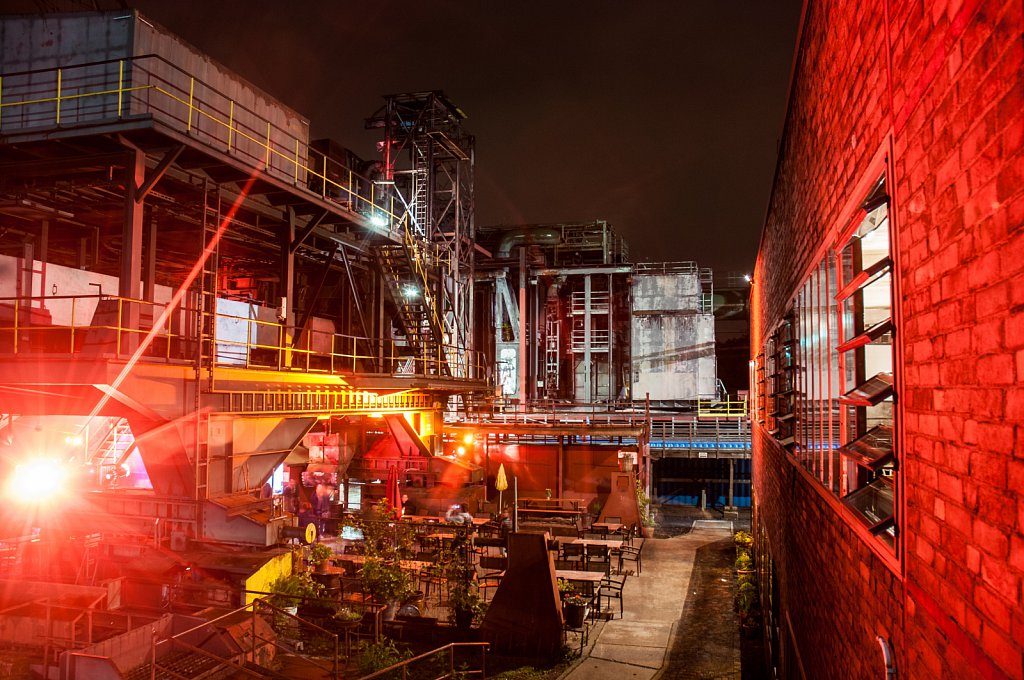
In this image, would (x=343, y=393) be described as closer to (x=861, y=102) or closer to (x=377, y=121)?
(x=861, y=102)

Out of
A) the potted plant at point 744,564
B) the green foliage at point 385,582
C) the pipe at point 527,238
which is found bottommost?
the potted plant at point 744,564

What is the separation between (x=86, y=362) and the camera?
11203 millimetres

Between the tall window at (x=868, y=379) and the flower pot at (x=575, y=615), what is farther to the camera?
the flower pot at (x=575, y=615)

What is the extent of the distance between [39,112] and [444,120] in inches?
746

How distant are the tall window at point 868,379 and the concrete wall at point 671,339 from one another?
1453 inches

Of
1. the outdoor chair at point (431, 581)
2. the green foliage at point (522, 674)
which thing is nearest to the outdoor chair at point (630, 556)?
the outdoor chair at point (431, 581)

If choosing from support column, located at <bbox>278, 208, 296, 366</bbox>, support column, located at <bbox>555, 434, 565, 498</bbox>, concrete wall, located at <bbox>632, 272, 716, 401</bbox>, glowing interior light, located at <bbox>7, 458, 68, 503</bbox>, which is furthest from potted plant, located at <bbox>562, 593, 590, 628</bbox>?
concrete wall, located at <bbox>632, 272, 716, 401</bbox>

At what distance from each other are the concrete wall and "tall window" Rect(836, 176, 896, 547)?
121ft

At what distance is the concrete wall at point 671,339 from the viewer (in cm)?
4084

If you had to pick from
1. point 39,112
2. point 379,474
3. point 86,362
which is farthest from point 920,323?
point 379,474

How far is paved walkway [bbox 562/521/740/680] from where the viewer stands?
1189cm

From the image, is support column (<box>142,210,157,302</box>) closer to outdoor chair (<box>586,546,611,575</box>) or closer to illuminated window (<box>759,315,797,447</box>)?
outdoor chair (<box>586,546,611,575</box>)

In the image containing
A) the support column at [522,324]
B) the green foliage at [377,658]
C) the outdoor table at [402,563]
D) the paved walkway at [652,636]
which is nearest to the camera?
the green foliage at [377,658]

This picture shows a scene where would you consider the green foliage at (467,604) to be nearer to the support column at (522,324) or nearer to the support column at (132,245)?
the support column at (132,245)
